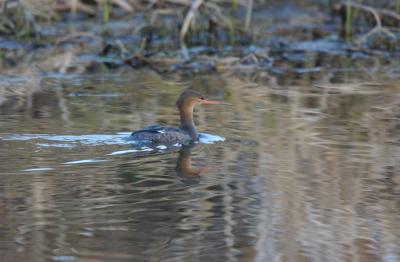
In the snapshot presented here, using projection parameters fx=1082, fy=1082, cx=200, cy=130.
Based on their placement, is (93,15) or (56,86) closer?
(56,86)

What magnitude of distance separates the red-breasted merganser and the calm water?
0.53 ft

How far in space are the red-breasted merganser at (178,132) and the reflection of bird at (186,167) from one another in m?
0.27

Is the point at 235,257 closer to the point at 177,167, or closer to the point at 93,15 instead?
the point at 177,167

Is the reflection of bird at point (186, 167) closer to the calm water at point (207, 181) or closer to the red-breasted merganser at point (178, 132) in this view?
the calm water at point (207, 181)

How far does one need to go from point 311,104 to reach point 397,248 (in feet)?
19.2

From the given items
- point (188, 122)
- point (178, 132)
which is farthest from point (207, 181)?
point (188, 122)

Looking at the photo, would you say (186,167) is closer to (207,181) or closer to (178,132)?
(207,181)

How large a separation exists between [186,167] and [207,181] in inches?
24.7

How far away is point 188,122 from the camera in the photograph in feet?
36.1

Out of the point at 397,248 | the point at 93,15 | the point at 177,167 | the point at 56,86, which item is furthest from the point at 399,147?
the point at 93,15

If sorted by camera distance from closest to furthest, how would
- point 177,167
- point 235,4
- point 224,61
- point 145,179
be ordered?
point 145,179 → point 177,167 → point 224,61 → point 235,4

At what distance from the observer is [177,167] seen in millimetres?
9320

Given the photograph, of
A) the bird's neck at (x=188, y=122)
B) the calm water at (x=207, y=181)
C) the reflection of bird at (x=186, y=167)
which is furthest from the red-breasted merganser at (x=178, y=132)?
the reflection of bird at (x=186, y=167)

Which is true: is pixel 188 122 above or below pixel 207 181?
above
